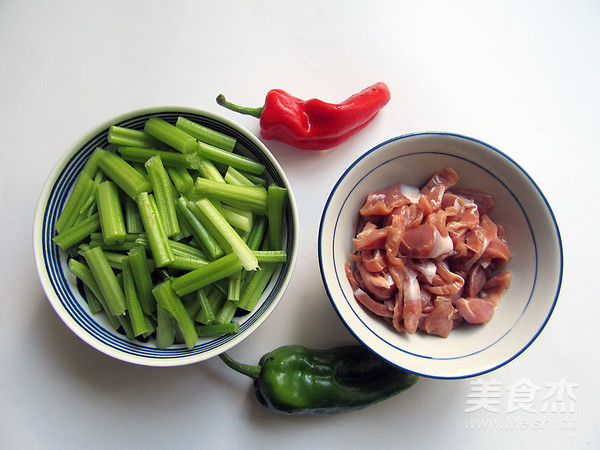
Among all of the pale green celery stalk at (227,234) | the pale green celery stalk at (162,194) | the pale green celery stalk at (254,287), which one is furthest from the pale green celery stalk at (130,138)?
the pale green celery stalk at (254,287)

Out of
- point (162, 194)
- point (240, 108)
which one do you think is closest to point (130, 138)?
point (162, 194)

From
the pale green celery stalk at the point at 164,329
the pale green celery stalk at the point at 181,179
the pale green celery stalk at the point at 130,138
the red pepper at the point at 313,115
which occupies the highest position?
the red pepper at the point at 313,115

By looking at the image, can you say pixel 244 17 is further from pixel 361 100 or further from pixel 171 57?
pixel 361 100

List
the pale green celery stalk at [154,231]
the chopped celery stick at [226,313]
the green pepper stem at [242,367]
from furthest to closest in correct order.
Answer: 1. the green pepper stem at [242,367]
2. the chopped celery stick at [226,313]
3. the pale green celery stalk at [154,231]

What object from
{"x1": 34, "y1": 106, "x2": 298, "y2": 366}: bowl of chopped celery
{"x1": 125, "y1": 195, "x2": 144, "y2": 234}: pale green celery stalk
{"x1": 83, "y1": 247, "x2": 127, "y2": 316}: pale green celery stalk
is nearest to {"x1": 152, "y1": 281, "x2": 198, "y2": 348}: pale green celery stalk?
{"x1": 34, "y1": 106, "x2": 298, "y2": 366}: bowl of chopped celery

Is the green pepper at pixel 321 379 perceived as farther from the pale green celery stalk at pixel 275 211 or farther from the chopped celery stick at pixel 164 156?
the chopped celery stick at pixel 164 156

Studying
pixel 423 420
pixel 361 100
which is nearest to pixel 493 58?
pixel 361 100
